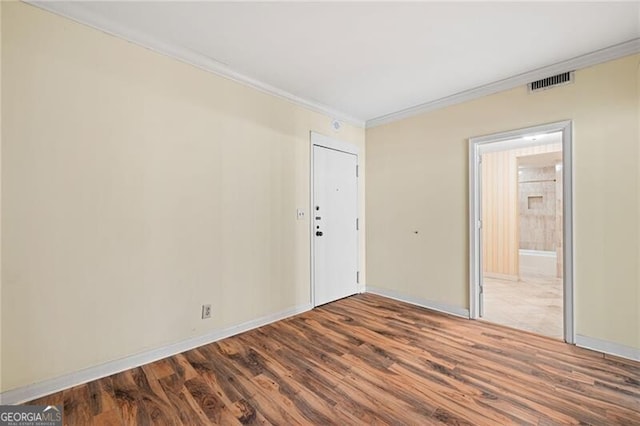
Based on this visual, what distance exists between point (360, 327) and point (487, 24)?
2894mm

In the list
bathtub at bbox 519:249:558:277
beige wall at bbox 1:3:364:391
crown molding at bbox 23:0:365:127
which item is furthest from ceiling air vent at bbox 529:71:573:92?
bathtub at bbox 519:249:558:277

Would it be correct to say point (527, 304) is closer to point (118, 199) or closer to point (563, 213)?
point (563, 213)

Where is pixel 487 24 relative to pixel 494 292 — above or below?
above

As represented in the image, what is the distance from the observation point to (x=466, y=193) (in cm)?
323

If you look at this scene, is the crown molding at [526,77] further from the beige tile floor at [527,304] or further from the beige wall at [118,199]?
the beige tile floor at [527,304]

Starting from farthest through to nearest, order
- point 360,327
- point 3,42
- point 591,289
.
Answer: point 360,327, point 591,289, point 3,42

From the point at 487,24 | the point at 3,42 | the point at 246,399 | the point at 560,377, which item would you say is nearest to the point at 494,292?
the point at 560,377

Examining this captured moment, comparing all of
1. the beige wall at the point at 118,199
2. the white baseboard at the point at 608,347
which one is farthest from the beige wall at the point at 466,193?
the beige wall at the point at 118,199

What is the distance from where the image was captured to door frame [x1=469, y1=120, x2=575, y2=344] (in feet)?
8.36

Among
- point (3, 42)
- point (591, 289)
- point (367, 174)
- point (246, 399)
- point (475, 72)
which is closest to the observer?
point (3, 42)

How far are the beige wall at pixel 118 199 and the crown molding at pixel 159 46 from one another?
6 centimetres

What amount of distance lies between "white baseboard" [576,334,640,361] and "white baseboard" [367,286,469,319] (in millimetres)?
971

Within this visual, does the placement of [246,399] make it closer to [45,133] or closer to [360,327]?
[360,327]

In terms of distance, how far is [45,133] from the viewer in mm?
1812
